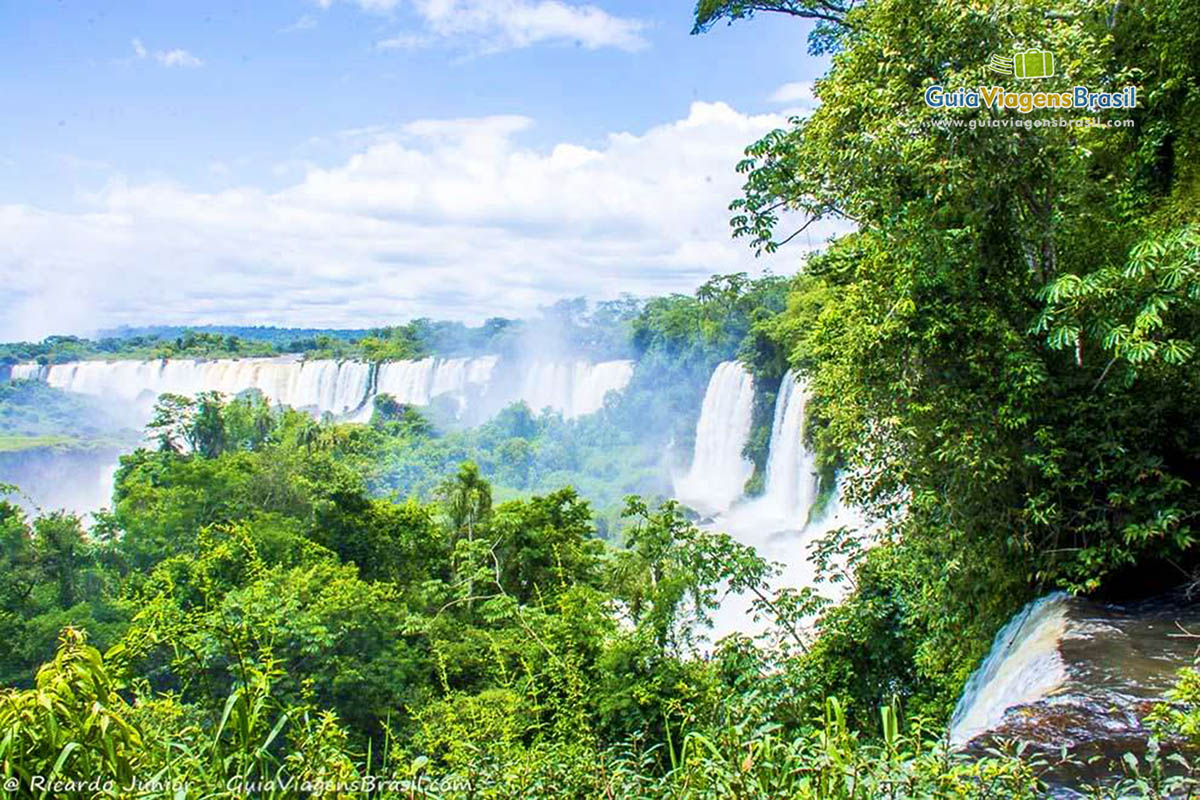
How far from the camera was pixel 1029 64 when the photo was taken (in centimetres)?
333

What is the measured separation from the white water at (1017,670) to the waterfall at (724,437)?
14840mm

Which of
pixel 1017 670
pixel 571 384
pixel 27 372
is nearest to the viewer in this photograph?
pixel 1017 670

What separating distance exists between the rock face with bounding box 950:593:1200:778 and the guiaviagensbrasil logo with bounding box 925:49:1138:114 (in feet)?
8.23

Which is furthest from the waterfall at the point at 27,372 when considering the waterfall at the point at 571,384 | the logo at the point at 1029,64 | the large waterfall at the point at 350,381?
the logo at the point at 1029,64

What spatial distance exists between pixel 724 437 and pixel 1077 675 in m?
16.8

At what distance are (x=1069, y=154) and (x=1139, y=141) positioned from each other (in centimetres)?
194

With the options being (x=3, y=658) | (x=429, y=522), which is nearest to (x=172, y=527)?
(x=3, y=658)

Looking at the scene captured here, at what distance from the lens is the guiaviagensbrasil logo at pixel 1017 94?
3273 mm

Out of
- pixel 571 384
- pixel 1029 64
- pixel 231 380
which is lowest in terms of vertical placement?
pixel 231 380

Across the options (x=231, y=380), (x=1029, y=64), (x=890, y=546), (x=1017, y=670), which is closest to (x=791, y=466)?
(x=890, y=546)

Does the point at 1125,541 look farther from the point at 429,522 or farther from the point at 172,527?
the point at 172,527

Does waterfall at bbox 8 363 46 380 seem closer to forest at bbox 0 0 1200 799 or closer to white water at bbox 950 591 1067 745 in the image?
forest at bbox 0 0 1200 799

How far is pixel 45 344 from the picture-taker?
126 ft

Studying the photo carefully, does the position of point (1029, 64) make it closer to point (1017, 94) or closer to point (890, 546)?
point (1017, 94)
